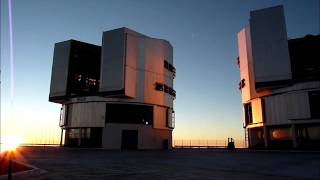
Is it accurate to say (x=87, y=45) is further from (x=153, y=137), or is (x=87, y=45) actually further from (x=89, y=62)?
(x=153, y=137)

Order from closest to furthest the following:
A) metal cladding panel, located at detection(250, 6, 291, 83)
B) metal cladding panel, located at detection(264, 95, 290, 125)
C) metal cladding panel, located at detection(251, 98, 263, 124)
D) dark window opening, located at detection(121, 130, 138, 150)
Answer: metal cladding panel, located at detection(264, 95, 290, 125)
metal cladding panel, located at detection(250, 6, 291, 83)
metal cladding panel, located at detection(251, 98, 263, 124)
dark window opening, located at detection(121, 130, 138, 150)

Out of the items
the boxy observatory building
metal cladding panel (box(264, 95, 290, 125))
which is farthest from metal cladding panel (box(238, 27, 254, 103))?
the boxy observatory building

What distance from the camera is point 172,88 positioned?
6781 cm

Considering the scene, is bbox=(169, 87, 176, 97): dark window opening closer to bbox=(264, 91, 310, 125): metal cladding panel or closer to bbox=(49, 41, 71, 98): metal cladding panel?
bbox=(264, 91, 310, 125): metal cladding panel

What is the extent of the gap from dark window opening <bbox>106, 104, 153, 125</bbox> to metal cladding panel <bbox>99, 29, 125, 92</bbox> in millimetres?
4005

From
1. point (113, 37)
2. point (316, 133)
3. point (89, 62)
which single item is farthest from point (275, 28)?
point (89, 62)

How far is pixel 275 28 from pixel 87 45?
41.1m

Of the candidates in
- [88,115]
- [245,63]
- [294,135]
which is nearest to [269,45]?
[245,63]

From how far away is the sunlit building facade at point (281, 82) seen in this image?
47.0m

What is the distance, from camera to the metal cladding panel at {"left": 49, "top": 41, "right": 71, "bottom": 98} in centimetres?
6271

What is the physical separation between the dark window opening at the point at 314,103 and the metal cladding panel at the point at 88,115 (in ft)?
121

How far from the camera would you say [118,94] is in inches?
Result: 2153

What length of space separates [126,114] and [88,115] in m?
7.82

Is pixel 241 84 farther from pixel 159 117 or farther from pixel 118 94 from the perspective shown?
pixel 118 94
